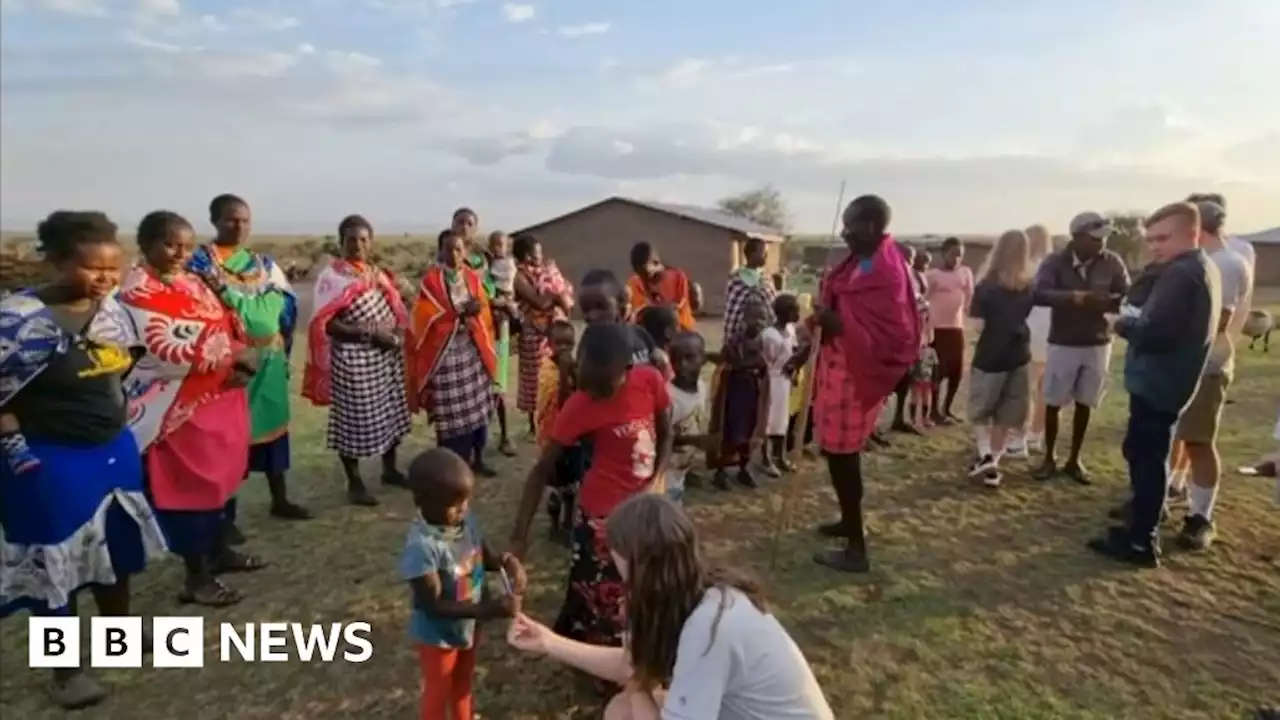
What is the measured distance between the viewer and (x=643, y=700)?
7.15 ft

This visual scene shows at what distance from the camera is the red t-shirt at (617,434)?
299 cm

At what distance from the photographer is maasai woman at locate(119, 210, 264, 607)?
3674mm

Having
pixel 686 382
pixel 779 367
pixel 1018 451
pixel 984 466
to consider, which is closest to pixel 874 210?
pixel 686 382

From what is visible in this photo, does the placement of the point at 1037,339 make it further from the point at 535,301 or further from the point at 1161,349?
the point at 535,301

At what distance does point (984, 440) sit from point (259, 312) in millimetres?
4674

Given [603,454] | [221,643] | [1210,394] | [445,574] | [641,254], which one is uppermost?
[641,254]

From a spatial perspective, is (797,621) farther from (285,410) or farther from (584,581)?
(285,410)

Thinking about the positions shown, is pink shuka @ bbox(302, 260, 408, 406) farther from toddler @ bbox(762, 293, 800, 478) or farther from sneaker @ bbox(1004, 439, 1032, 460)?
sneaker @ bbox(1004, 439, 1032, 460)

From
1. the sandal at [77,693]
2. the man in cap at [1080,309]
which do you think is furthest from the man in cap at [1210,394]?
the sandal at [77,693]

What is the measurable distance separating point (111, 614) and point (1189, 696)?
419cm

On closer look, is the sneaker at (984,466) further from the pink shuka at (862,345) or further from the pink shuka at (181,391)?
the pink shuka at (181,391)

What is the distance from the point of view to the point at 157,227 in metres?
3.69

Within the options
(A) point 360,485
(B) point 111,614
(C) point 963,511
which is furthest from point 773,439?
(B) point 111,614

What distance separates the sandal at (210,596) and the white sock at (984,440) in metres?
4.67
